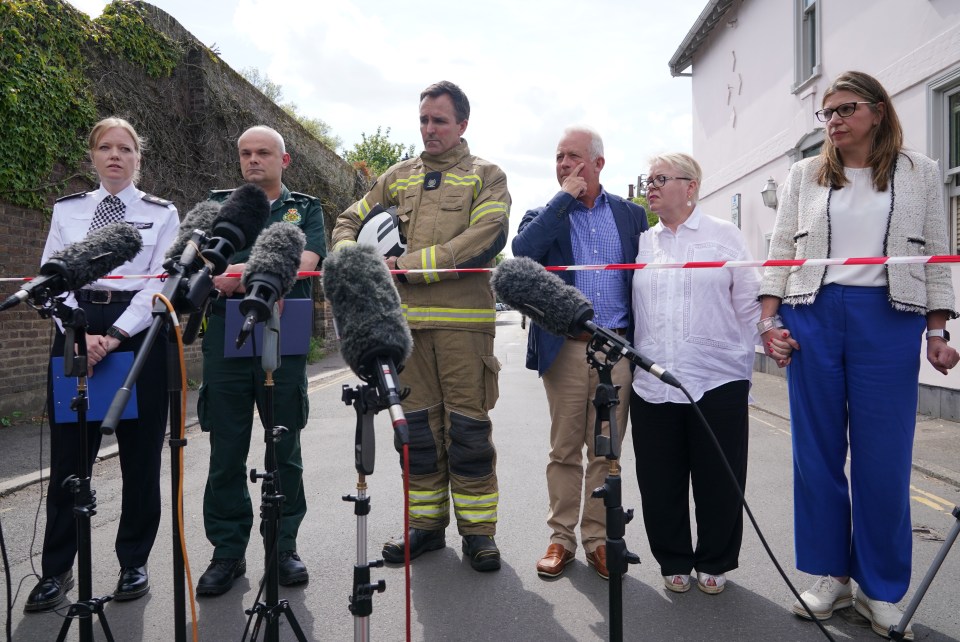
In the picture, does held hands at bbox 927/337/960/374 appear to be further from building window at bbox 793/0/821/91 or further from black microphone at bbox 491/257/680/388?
building window at bbox 793/0/821/91

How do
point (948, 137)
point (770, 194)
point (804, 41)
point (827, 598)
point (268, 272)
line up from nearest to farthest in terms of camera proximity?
point (268, 272)
point (827, 598)
point (948, 137)
point (804, 41)
point (770, 194)

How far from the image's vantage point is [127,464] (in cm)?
348

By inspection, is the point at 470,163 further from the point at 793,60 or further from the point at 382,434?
the point at 793,60

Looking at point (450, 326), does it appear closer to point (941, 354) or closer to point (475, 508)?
point (475, 508)

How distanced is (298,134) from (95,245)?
1463 cm

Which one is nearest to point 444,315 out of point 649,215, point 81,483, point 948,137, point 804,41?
point 81,483

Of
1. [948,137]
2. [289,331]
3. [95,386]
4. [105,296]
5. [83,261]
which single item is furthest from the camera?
[948,137]

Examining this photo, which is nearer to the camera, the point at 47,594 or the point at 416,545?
the point at 47,594

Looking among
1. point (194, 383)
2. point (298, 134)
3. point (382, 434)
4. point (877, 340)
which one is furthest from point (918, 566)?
point (298, 134)

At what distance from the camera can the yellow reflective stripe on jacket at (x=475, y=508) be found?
12.4 feet

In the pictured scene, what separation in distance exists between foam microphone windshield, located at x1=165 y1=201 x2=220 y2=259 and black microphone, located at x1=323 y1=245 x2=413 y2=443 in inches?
25.3

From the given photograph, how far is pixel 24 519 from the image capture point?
15.4 ft

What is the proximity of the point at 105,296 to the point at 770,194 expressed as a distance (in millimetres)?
12530

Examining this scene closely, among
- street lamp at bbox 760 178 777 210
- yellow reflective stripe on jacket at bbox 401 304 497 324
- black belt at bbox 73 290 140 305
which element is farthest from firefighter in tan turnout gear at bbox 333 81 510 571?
street lamp at bbox 760 178 777 210
